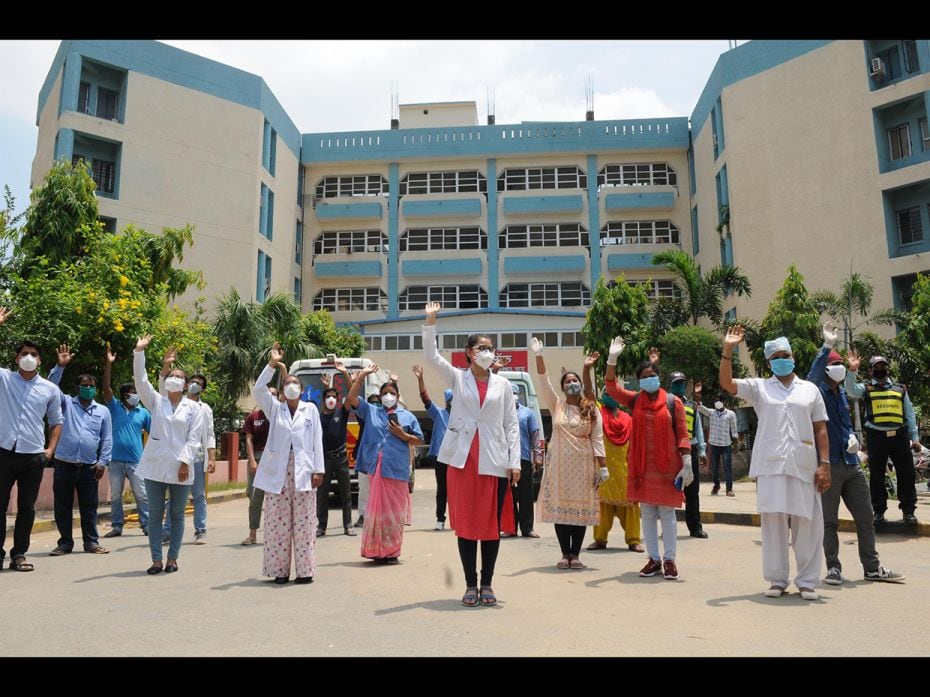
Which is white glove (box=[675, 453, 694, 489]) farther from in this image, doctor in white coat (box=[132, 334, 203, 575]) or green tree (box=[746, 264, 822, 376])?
green tree (box=[746, 264, 822, 376])

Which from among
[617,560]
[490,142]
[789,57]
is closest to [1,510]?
[617,560]

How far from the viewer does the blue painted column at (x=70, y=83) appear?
32094 mm

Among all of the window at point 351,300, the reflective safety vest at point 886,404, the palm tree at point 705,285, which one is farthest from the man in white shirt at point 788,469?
the window at point 351,300

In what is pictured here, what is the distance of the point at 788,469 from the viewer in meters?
5.76

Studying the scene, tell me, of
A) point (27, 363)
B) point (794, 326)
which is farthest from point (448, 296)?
point (27, 363)

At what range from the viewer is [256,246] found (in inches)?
1535

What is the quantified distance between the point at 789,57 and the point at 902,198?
8574mm

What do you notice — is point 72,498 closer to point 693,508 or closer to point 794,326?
point 693,508

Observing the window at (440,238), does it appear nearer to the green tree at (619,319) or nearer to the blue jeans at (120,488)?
the green tree at (619,319)

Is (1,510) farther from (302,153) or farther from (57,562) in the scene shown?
(302,153)

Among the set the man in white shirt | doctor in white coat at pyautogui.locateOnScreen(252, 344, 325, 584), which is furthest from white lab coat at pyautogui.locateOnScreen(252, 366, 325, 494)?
the man in white shirt

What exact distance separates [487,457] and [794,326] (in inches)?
861

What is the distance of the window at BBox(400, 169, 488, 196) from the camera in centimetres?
4612

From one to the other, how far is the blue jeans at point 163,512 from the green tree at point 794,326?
2074 centimetres
